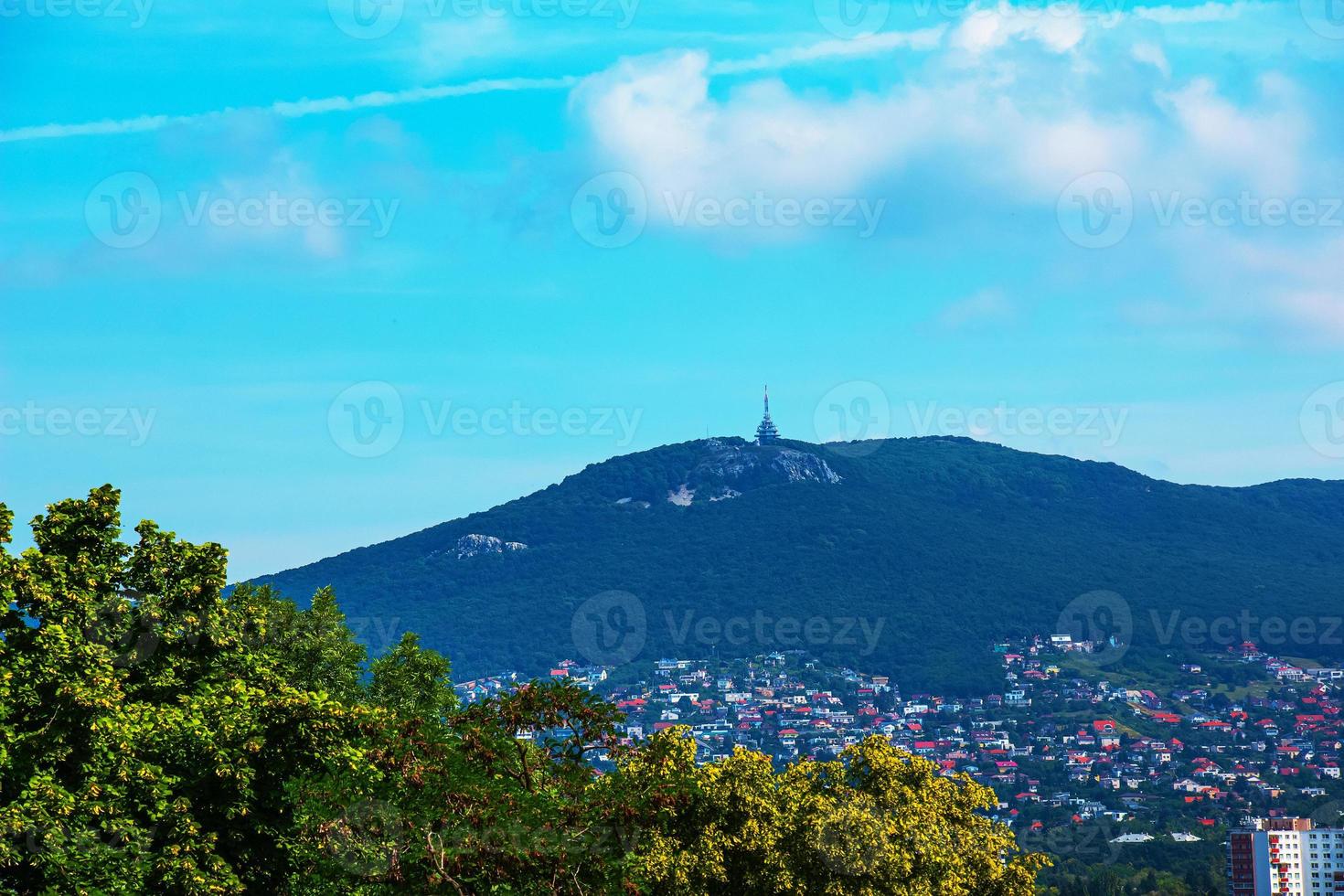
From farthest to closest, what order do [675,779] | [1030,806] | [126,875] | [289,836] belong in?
[1030,806] → [675,779] → [289,836] → [126,875]

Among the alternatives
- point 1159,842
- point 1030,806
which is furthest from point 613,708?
point 1030,806

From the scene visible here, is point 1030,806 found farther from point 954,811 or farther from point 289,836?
point 289,836

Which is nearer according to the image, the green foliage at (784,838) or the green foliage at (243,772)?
the green foliage at (243,772)

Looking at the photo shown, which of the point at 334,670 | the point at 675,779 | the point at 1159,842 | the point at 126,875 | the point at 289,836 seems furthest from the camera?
the point at 1159,842

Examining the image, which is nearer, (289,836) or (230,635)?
(289,836)

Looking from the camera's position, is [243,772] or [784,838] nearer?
[243,772]

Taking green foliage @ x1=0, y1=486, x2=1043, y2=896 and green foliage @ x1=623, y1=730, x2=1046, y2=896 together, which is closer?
green foliage @ x1=0, y1=486, x2=1043, y2=896

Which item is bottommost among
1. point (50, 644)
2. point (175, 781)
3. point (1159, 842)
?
point (1159, 842)

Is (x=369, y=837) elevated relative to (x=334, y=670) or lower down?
lower down
